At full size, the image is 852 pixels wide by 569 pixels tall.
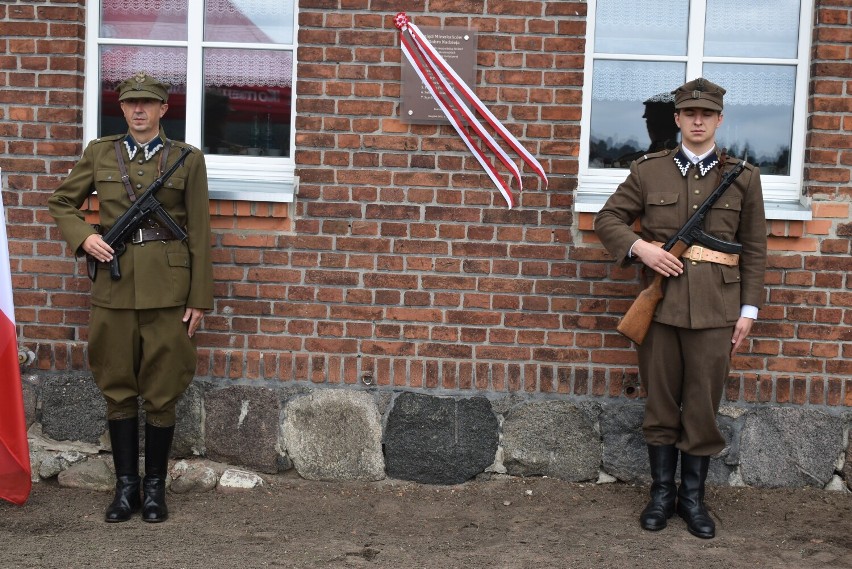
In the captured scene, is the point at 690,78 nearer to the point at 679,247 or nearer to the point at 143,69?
the point at 679,247

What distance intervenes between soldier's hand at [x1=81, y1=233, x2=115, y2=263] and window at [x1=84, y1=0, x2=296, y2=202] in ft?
2.87

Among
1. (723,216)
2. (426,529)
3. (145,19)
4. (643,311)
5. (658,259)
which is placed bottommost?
(426,529)

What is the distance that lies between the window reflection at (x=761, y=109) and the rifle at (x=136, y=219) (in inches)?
109

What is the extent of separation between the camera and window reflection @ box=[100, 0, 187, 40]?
527cm

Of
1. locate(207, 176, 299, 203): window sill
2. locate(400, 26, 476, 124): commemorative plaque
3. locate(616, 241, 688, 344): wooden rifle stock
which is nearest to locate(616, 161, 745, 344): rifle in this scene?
locate(616, 241, 688, 344): wooden rifle stock

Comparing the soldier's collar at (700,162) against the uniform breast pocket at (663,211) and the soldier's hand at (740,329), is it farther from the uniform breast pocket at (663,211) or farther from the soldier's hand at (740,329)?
the soldier's hand at (740,329)

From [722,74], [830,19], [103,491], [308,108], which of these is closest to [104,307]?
[103,491]

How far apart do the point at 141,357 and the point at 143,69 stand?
5.23 feet

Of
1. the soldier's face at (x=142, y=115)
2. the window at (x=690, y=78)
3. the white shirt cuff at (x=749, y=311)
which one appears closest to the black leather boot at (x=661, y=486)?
the white shirt cuff at (x=749, y=311)

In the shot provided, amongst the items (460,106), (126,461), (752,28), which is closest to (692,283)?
(460,106)

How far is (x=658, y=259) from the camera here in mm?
4398

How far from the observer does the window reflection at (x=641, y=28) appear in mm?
5145

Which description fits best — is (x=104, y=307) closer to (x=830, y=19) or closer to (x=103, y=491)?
(x=103, y=491)

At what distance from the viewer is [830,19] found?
16.0 feet
